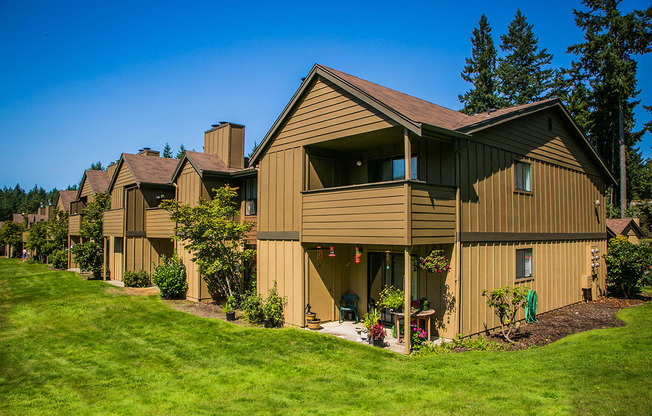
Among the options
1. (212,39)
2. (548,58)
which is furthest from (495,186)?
(548,58)

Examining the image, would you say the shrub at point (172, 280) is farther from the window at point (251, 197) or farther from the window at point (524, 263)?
the window at point (524, 263)

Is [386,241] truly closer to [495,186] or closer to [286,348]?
[286,348]

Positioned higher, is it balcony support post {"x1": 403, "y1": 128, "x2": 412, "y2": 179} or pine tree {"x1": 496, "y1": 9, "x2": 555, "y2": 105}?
pine tree {"x1": 496, "y1": 9, "x2": 555, "y2": 105}

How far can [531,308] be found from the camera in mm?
13336

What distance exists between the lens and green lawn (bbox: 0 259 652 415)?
670 cm

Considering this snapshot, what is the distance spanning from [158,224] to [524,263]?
16266mm

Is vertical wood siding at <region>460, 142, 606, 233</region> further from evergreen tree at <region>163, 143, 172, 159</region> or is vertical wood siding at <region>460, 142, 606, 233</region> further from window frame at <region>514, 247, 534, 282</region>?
evergreen tree at <region>163, 143, 172, 159</region>

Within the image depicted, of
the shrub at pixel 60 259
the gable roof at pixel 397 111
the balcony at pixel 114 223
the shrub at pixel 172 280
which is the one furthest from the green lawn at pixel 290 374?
the shrub at pixel 60 259

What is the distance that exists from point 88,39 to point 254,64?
5.56 m

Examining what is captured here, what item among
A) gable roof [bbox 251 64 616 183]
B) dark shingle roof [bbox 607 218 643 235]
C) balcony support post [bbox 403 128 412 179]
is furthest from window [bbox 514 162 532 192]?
dark shingle roof [bbox 607 218 643 235]

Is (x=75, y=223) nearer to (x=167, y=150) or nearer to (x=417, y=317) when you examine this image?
(x=417, y=317)

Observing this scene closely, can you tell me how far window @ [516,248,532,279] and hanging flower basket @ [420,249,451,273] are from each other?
152 inches

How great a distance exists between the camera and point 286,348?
10.6m

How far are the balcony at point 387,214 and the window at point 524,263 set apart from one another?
3.88m
